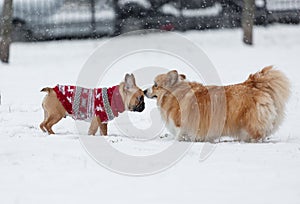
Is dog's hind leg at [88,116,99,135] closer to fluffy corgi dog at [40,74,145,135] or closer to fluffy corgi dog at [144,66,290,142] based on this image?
fluffy corgi dog at [40,74,145,135]

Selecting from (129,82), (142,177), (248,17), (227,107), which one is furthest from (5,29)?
(142,177)

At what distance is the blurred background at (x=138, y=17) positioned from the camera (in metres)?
20.8

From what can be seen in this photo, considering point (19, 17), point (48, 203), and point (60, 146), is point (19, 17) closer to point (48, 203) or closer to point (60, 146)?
point (60, 146)

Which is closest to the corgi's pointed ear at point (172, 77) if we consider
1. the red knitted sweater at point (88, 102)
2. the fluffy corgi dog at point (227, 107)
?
the fluffy corgi dog at point (227, 107)

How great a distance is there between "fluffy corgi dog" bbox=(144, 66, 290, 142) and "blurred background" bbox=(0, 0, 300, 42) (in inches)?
532

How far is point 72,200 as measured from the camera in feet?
Result: 14.9

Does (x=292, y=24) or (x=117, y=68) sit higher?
(x=292, y=24)

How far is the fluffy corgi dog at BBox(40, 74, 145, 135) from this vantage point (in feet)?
24.9

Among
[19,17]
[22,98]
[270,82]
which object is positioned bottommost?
[22,98]

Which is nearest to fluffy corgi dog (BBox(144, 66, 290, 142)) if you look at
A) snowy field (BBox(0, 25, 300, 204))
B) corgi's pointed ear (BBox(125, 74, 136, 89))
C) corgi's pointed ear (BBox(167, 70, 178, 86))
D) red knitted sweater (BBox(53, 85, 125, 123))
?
corgi's pointed ear (BBox(167, 70, 178, 86))

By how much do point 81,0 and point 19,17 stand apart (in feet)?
9.05

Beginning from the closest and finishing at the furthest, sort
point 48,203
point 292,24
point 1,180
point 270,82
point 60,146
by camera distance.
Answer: point 48,203, point 1,180, point 60,146, point 270,82, point 292,24

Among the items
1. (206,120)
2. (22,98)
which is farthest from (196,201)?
(22,98)

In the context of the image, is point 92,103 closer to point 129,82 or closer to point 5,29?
point 129,82
